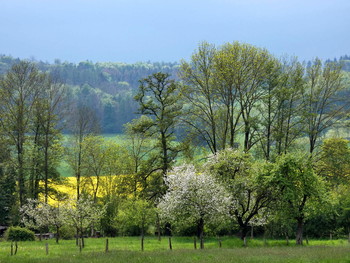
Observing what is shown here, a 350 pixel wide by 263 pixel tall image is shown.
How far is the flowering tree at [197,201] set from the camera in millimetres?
36312

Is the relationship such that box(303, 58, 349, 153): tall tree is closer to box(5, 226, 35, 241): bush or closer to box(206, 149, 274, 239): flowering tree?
box(206, 149, 274, 239): flowering tree

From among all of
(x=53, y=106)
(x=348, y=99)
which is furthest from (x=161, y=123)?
(x=348, y=99)

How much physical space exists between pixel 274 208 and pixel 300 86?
21450 millimetres

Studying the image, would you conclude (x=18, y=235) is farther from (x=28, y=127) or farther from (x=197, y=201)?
(x=197, y=201)

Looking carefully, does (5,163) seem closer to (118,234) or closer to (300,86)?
(118,234)

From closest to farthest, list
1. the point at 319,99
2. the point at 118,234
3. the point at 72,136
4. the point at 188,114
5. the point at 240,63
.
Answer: the point at 240,63
the point at 188,114
the point at 319,99
the point at 118,234
the point at 72,136

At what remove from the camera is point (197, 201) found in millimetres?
36438

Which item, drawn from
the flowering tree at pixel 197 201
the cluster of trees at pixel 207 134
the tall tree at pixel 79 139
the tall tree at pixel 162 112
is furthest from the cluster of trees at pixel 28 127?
the flowering tree at pixel 197 201

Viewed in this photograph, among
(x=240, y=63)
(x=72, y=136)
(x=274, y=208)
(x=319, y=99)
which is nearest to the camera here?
(x=274, y=208)

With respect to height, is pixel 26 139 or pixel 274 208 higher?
pixel 26 139

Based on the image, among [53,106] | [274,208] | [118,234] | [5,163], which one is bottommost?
[118,234]

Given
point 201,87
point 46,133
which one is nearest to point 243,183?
point 201,87

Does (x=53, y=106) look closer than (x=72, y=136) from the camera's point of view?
Yes

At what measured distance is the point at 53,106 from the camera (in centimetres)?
5734
